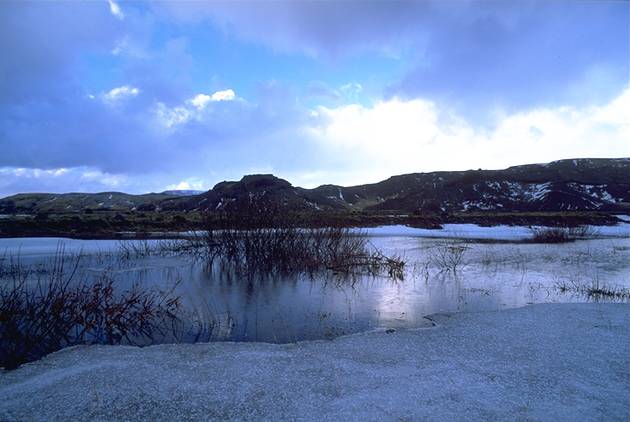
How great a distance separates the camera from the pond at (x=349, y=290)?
8672mm

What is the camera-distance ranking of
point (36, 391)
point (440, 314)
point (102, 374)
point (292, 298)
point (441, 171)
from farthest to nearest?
point (441, 171) < point (292, 298) < point (440, 314) < point (102, 374) < point (36, 391)

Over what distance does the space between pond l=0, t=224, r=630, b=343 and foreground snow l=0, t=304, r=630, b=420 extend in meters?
1.45

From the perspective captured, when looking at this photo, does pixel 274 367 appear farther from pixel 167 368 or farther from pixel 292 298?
pixel 292 298

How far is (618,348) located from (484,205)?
103 meters

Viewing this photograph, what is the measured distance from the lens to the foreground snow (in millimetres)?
4477

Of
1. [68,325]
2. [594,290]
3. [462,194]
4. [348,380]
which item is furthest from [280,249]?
[462,194]

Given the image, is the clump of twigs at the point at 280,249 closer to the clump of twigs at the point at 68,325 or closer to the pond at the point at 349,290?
the pond at the point at 349,290

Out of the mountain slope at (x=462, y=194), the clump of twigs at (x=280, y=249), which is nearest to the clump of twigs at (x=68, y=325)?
the clump of twigs at (x=280, y=249)

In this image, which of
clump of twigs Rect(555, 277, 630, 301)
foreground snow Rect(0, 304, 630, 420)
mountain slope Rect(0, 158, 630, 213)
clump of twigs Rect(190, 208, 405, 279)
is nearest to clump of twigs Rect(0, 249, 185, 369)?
foreground snow Rect(0, 304, 630, 420)

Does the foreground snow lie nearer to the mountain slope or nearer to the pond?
the pond

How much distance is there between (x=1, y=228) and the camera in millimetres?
31938

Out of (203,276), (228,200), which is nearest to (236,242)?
(228,200)

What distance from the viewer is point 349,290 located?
12.5 m

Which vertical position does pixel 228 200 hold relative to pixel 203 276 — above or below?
above
